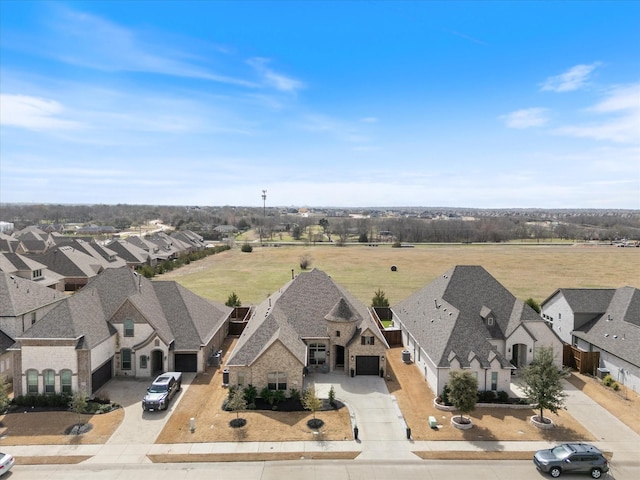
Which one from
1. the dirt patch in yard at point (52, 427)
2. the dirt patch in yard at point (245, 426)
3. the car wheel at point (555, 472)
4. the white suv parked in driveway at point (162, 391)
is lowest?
the dirt patch in yard at point (52, 427)

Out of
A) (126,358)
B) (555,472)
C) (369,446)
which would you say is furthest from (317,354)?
(555,472)

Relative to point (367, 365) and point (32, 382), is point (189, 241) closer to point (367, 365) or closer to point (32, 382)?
point (32, 382)

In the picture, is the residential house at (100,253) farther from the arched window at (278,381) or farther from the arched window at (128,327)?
the arched window at (278,381)

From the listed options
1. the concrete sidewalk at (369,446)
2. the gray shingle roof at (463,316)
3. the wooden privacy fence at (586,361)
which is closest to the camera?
the concrete sidewalk at (369,446)

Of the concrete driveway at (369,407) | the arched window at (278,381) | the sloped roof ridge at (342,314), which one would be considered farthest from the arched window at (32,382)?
the sloped roof ridge at (342,314)

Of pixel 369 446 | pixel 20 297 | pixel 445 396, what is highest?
pixel 20 297

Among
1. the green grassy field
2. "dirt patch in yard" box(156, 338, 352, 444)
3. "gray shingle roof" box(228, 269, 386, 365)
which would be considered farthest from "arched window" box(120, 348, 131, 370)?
the green grassy field

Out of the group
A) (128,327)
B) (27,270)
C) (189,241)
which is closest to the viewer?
(128,327)

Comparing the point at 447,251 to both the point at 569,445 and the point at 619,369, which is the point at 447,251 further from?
the point at 569,445
